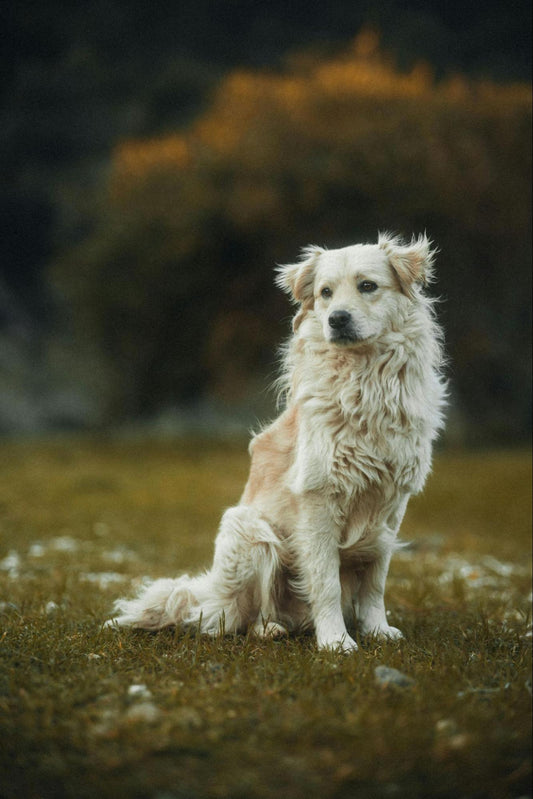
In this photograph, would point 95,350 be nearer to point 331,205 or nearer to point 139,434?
point 139,434

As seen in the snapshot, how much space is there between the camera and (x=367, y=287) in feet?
13.7

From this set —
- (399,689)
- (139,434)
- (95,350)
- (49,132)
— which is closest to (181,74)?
(49,132)

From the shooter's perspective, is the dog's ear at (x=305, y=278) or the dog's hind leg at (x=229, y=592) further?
the dog's ear at (x=305, y=278)

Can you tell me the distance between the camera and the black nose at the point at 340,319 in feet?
13.1

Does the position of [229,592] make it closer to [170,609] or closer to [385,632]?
[170,609]

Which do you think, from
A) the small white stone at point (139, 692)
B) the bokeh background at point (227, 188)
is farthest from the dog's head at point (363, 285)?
the bokeh background at point (227, 188)

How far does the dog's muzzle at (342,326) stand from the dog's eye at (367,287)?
0.25 meters

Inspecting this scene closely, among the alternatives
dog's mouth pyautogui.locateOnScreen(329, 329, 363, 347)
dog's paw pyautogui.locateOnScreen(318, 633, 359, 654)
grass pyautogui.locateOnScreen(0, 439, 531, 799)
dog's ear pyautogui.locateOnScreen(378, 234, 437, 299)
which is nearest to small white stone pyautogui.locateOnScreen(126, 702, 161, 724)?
grass pyautogui.locateOnScreen(0, 439, 531, 799)

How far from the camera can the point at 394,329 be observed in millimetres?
4180

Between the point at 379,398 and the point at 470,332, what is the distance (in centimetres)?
1515

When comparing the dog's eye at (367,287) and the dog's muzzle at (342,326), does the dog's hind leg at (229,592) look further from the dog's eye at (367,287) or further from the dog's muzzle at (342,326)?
the dog's eye at (367,287)

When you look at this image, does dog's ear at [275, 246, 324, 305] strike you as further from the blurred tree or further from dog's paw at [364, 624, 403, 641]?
the blurred tree

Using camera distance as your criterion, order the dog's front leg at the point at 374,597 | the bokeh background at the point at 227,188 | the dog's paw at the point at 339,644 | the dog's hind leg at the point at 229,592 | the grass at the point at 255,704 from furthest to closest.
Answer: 1. the bokeh background at the point at 227,188
2. the dog's front leg at the point at 374,597
3. the dog's hind leg at the point at 229,592
4. the dog's paw at the point at 339,644
5. the grass at the point at 255,704

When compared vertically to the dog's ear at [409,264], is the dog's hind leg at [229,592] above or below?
below
